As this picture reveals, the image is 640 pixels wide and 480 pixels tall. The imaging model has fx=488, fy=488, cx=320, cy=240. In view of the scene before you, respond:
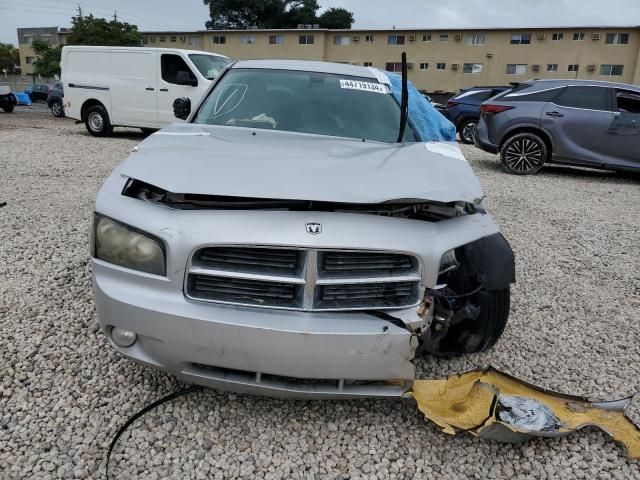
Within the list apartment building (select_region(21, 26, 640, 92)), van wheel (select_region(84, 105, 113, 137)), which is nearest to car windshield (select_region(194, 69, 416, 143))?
A: van wheel (select_region(84, 105, 113, 137))

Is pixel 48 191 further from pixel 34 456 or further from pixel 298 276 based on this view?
pixel 298 276

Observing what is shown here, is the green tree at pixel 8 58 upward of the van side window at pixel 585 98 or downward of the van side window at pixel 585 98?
upward

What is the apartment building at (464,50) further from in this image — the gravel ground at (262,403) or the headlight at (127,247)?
the headlight at (127,247)

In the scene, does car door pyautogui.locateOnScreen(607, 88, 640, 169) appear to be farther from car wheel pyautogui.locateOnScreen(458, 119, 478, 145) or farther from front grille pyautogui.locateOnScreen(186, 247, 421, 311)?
front grille pyautogui.locateOnScreen(186, 247, 421, 311)

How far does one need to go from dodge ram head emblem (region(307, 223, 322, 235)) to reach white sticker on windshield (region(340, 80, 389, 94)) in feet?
6.27

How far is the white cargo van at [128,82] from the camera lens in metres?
10.6

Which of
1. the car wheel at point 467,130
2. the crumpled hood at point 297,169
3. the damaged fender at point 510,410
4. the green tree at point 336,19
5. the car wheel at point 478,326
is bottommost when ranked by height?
the damaged fender at point 510,410

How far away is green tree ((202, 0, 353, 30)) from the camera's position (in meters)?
60.2

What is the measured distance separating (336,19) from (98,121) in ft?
187

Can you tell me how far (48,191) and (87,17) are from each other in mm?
37344

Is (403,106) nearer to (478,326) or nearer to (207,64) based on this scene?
(478,326)

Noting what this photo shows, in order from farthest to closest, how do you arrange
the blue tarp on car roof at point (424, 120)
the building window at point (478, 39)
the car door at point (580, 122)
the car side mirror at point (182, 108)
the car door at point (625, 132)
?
the building window at point (478, 39)
the car door at point (580, 122)
the car door at point (625, 132)
the car side mirror at point (182, 108)
the blue tarp on car roof at point (424, 120)

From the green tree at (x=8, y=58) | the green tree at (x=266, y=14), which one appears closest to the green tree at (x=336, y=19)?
the green tree at (x=266, y=14)

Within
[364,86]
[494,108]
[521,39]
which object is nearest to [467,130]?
[494,108]
